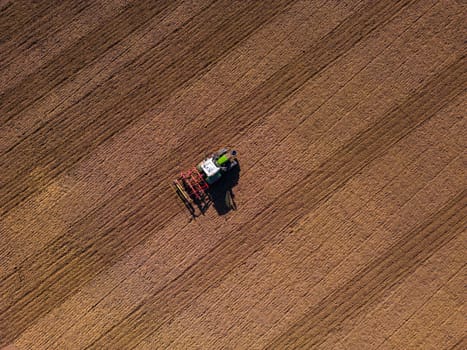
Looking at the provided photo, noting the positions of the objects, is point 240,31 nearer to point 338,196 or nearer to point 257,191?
point 257,191

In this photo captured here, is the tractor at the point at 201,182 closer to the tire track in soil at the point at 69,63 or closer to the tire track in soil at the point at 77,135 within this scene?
the tire track in soil at the point at 77,135

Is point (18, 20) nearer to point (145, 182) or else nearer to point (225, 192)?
point (145, 182)

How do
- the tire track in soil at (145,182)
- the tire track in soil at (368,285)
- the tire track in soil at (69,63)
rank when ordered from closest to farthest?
1. the tire track in soil at (368,285)
2. the tire track in soil at (145,182)
3. the tire track in soil at (69,63)

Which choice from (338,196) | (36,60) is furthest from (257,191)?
(36,60)

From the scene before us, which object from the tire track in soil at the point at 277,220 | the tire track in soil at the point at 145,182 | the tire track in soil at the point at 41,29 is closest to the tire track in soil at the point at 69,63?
the tire track in soil at the point at 41,29

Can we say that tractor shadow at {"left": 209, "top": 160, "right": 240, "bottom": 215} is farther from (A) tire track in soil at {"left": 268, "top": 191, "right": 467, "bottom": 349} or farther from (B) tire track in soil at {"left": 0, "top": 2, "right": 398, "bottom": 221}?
(A) tire track in soil at {"left": 268, "top": 191, "right": 467, "bottom": 349}
